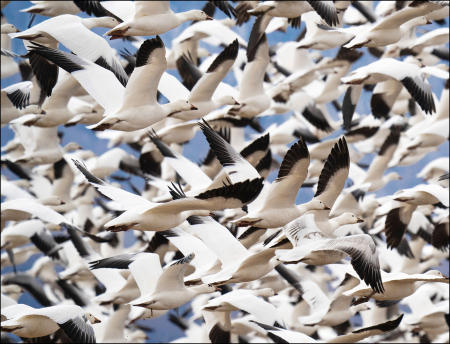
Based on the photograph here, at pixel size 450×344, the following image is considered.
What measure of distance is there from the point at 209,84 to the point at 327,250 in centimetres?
282

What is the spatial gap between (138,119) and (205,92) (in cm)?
167

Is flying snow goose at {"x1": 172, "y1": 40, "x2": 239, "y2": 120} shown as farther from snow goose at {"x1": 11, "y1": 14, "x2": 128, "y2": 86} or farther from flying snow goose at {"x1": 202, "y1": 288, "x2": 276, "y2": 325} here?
flying snow goose at {"x1": 202, "y1": 288, "x2": 276, "y2": 325}

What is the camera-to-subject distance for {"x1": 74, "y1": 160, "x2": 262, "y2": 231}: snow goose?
25.7ft

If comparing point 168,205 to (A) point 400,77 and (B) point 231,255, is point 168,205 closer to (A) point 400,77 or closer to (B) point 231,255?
(B) point 231,255

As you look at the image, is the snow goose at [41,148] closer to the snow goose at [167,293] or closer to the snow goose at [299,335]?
the snow goose at [167,293]

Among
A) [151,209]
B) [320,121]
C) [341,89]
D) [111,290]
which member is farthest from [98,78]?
[341,89]

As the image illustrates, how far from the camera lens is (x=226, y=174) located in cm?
975

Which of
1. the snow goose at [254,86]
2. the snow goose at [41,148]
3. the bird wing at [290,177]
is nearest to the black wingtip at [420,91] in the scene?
the snow goose at [254,86]

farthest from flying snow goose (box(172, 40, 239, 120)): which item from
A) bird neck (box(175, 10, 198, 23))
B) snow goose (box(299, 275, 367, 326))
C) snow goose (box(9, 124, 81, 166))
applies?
snow goose (box(9, 124, 81, 166))

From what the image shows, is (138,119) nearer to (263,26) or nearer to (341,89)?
(263,26)

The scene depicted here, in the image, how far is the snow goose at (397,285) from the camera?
903 centimetres

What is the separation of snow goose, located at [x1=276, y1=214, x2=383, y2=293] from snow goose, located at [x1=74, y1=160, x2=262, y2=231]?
82cm

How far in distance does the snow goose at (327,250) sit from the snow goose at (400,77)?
2.03 meters

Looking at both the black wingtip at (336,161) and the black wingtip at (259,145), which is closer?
the black wingtip at (336,161)
